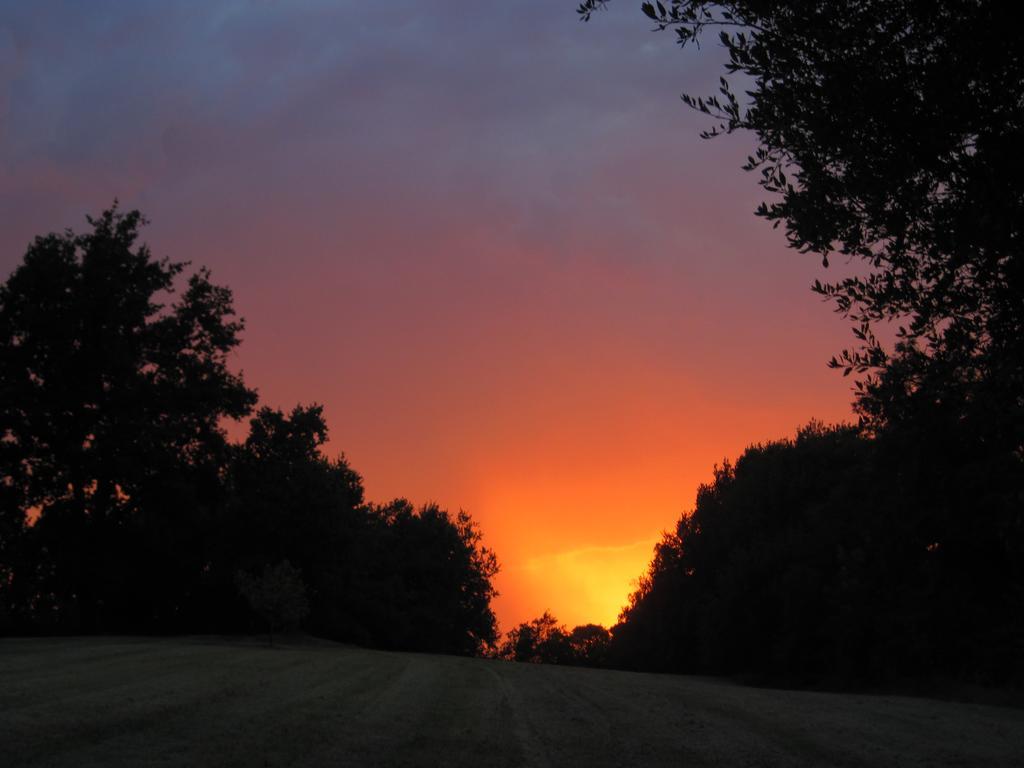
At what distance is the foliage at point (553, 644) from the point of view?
100375 mm

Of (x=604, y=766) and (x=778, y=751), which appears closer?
(x=604, y=766)

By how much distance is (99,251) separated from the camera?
53.1 meters

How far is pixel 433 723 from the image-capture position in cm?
1466

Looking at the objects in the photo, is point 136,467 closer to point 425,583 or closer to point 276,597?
point 276,597

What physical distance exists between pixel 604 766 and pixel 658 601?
56609mm

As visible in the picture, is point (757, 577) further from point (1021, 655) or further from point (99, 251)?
point (99, 251)

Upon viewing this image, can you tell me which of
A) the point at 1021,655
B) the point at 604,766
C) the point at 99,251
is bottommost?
the point at 604,766

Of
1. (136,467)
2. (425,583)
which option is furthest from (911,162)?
(425,583)

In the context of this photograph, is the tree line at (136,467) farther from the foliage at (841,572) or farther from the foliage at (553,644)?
the foliage at (553,644)

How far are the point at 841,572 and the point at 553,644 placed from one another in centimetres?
6630

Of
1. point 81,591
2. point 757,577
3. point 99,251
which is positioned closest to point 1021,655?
point 757,577

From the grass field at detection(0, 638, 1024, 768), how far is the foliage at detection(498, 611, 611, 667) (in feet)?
261

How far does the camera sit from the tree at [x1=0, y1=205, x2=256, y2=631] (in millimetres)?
49875

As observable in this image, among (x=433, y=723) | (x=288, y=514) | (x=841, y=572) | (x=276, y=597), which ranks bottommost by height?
(x=433, y=723)
